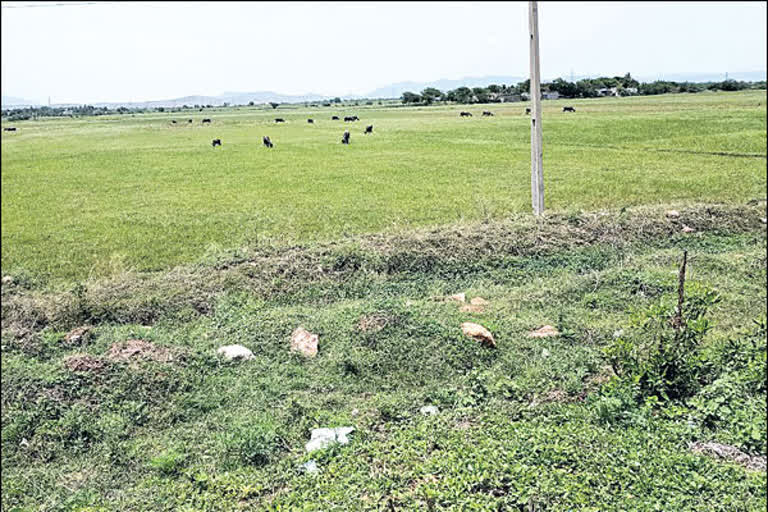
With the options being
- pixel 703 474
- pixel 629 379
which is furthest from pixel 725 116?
pixel 703 474

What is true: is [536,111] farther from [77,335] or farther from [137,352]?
[77,335]

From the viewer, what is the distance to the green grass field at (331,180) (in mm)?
7676

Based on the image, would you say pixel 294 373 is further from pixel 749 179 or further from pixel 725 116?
pixel 725 116

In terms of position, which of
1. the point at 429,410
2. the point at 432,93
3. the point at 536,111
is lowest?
the point at 429,410

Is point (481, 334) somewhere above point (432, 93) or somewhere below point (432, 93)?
below

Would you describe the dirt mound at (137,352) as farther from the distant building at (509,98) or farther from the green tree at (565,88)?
the distant building at (509,98)

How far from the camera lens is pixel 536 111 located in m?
8.41

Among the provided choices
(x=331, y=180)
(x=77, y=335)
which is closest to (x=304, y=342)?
(x=77, y=335)

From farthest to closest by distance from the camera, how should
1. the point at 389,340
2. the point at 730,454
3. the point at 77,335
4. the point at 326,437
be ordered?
the point at 77,335, the point at 389,340, the point at 326,437, the point at 730,454

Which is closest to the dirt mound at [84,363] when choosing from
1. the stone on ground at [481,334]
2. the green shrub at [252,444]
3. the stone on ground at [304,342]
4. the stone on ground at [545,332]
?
→ the green shrub at [252,444]

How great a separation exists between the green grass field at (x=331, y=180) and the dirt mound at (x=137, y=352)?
178 cm

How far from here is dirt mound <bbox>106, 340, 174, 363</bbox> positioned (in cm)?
467

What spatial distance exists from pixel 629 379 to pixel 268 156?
14.9 meters

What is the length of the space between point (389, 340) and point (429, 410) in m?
1.05
